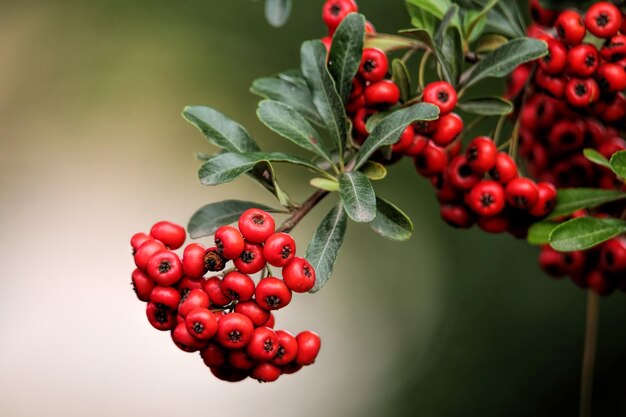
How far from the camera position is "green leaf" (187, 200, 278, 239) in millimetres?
1254

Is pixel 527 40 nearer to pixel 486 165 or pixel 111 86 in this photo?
pixel 486 165

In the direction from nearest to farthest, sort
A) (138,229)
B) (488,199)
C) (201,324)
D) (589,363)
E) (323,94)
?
(201,324) → (323,94) → (488,199) → (589,363) → (138,229)

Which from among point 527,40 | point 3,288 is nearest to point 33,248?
point 3,288

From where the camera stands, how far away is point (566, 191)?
1.38m

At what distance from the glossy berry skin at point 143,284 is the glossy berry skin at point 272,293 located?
0.18 metres

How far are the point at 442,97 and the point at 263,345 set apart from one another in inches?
19.0

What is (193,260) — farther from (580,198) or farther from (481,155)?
(580,198)

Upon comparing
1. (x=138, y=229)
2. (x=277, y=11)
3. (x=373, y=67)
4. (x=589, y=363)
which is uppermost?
(x=138, y=229)

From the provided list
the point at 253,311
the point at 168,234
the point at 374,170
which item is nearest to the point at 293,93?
the point at 374,170

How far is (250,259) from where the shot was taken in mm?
1065

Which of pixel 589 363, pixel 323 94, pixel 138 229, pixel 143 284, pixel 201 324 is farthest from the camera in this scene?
pixel 138 229

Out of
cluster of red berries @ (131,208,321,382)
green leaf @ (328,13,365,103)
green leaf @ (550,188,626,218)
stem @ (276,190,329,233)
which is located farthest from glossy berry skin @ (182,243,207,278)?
green leaf @ (550,188,626,218)

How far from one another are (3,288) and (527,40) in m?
3.95

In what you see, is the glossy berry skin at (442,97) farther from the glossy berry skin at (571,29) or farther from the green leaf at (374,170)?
the glossy berry skin at (571,29)
